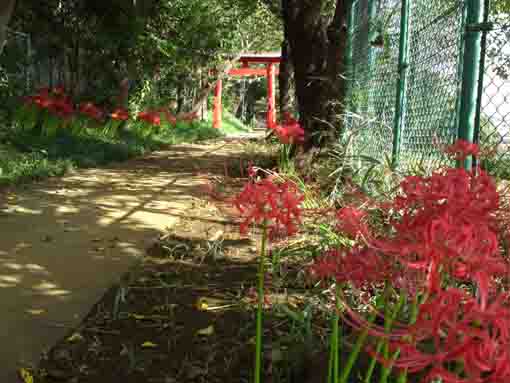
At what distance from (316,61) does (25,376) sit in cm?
494

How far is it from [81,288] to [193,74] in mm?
17438

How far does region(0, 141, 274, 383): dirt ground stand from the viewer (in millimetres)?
1898

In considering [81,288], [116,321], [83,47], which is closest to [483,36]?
[116,321]

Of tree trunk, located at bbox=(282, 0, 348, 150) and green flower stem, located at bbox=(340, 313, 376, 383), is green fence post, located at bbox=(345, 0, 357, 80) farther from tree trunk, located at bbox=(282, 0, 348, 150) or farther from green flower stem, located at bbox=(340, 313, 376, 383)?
green flower stem, located at bbox=(340, 313, 376, 383)

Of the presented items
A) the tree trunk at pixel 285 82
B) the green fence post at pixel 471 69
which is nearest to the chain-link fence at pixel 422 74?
the green fence post at pixel 471 69

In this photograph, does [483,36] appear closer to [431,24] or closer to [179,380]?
[431,24]

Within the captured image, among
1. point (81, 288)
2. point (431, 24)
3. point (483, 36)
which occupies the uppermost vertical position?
point (431, 24)

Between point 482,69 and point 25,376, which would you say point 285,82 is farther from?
point 25,376

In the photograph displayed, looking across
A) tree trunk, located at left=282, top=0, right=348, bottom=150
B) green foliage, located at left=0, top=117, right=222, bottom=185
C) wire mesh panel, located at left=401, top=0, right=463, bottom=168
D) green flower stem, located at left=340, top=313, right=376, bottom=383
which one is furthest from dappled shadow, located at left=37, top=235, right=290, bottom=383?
green foliage, located at left=0, top=117, right=222, bottom=185

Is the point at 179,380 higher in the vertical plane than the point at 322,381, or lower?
lower

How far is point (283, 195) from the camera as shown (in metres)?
0.92

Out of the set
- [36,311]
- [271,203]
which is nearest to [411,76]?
[36,311]

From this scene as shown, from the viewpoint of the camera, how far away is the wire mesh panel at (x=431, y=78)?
2895 mm

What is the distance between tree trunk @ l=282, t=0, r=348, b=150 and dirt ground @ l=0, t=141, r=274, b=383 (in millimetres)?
1448
